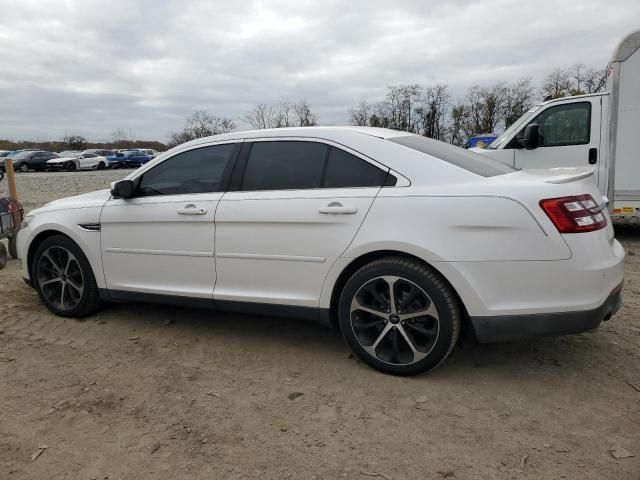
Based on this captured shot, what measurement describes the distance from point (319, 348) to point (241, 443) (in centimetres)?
129

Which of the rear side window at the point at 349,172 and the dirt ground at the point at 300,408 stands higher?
the rear side window at the point at 349,172

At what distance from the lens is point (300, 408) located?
10.0ft

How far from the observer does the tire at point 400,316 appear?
3145 millimetres

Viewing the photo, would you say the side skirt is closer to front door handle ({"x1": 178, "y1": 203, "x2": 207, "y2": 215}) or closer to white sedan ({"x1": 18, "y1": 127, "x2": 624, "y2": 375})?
white sedan ({"x1": 18, "y1": 127, "x2": 624, "y2": 375})

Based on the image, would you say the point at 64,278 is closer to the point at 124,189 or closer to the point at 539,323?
the point at 124,189

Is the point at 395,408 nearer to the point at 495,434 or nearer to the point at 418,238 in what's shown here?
the point at 495,434

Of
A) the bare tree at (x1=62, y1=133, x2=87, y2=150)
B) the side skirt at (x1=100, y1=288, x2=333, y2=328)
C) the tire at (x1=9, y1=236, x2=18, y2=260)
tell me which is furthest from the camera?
the bare tree at (x1=62, y1=133, x2=87, y2=150)

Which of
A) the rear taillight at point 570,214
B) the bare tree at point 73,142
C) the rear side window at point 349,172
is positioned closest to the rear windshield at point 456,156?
the rear side window at point 349,172

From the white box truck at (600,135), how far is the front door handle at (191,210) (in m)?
5.72

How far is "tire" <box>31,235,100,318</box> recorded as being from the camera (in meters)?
4.55

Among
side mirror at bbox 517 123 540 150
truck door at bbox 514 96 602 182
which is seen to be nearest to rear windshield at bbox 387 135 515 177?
side mirror at bbox 517 123 540 150

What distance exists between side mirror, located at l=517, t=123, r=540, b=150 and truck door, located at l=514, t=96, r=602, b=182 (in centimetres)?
8

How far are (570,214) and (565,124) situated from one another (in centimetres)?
576

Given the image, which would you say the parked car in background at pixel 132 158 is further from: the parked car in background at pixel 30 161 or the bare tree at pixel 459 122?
the bare tree at pixel 459 122
